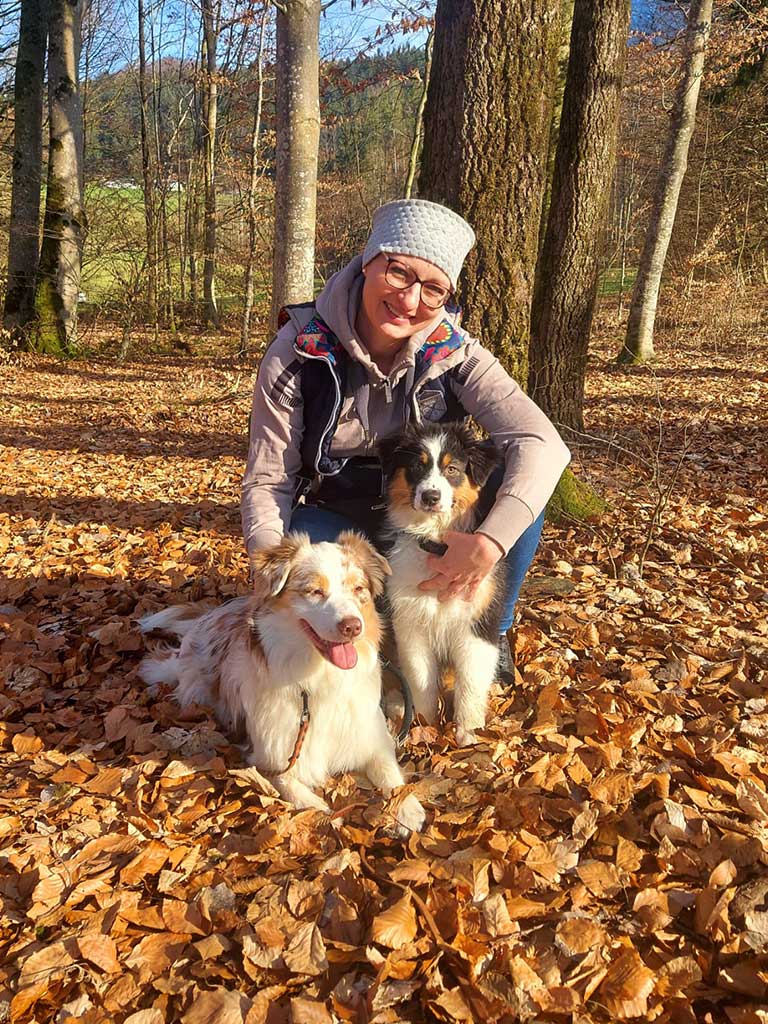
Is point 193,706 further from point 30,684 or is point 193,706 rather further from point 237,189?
point 237,189

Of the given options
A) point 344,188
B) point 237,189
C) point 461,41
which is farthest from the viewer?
point 344,188

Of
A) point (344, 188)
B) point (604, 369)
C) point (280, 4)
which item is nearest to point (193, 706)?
point (280, 4)

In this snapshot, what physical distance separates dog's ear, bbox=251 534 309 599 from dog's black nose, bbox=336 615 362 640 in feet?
1.11

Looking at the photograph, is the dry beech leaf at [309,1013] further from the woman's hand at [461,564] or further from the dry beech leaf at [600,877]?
the woman's hand at [461,564]

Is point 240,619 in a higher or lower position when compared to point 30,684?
higher

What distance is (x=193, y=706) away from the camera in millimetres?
3602

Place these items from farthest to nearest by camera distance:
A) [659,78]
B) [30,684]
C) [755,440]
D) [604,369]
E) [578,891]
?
[659,78]
[604,369]
[755,440]
[30,684]
[578,891]

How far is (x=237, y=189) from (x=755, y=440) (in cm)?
2015

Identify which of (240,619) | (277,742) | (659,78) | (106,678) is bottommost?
(106,678)

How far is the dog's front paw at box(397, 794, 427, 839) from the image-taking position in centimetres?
269

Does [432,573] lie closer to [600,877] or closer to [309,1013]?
[600,877]

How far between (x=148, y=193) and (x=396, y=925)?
20.0 m

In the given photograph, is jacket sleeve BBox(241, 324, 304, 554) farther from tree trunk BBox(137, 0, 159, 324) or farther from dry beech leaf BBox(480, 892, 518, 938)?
tree trunk BBox(137, 0, 159, 324)

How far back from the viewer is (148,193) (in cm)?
1848
